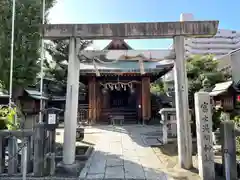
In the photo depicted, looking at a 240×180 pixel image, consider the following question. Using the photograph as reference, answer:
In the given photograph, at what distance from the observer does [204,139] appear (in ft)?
14.7

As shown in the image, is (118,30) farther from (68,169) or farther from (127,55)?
(68,169)

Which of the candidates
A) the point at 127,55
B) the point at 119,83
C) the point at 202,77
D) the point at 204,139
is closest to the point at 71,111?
the point at 127,55

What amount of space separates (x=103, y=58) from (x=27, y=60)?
316 centimetres

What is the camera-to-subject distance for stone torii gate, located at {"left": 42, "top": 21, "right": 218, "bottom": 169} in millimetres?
5141

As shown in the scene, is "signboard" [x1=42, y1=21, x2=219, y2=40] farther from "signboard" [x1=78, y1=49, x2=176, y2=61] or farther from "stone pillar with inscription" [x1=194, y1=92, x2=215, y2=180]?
"stone pillar with inscription" [x1=194, y1=92, x2=215, y2=180]

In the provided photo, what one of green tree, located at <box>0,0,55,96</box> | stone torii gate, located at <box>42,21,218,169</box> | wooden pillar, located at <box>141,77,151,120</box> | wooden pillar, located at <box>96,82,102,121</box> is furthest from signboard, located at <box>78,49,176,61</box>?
wooden pillar, located at <box>96,82,102,121</box>

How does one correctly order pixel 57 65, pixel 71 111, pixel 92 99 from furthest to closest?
pixel 57 65, pixel 92 99, pixel 71 111

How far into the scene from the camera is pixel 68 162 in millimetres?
5070

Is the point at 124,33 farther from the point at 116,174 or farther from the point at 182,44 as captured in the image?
the point at 116,174

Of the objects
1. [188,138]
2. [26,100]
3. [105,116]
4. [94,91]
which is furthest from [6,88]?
[105,116]

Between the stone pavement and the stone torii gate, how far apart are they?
692 mm

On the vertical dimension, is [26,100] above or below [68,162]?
above

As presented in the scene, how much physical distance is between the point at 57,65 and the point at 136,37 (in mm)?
14020

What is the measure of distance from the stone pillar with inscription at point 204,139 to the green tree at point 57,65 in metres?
14.5
